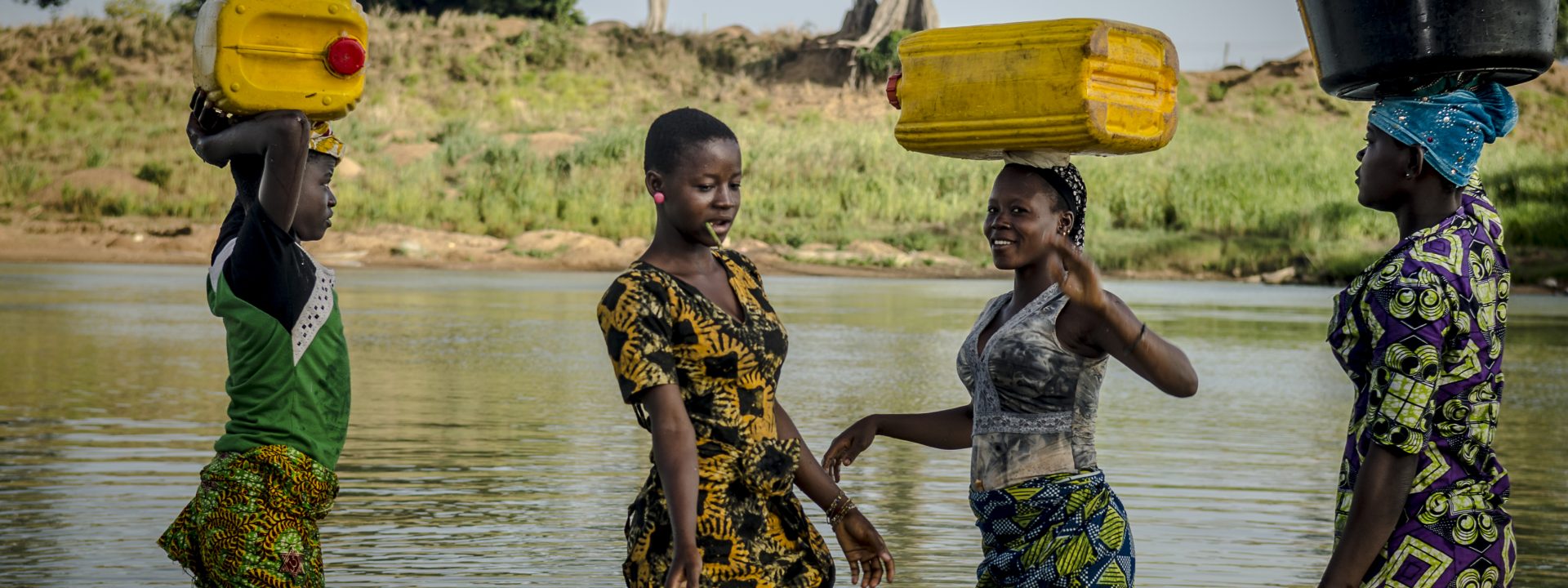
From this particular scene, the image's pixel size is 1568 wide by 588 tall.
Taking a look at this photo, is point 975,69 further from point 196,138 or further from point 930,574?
point 930,574

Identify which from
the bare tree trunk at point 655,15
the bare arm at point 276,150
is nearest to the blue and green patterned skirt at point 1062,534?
the bare arm at point 276,150

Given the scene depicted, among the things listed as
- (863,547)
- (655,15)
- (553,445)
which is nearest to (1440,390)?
(863,547)

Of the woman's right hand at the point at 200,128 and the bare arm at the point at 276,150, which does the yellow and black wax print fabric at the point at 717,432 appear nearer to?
the bare arm at the point at 276,150

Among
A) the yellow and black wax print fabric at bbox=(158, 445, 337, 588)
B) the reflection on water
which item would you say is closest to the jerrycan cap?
the yellow and black wax print fabric at bbox=(158, 445, 337, 588)

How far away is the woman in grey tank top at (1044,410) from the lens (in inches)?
138

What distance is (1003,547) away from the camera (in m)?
3.62

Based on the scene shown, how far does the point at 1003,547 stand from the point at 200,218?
29869 mm

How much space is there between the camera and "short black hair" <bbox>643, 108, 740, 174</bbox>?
136 inches

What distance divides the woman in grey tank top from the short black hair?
616mm

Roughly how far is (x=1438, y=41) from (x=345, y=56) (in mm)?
1967

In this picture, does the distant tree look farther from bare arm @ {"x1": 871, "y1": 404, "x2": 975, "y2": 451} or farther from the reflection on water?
bare arm @ {"x1": 871, "y1": 404, "x2": 975, "y2": 451}

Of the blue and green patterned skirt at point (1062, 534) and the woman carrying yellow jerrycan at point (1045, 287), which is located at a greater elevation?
the woman carrying yellow jerrycan at point (1045, 287)

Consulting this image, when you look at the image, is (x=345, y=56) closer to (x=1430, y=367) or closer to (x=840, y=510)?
(x=840, y=510)

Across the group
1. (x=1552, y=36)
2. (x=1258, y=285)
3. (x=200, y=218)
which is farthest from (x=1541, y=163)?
(x=1552, y=36)
